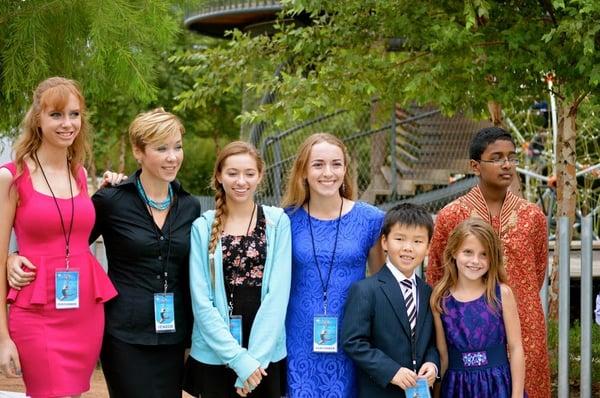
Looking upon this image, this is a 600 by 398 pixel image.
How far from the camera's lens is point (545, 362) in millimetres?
5566

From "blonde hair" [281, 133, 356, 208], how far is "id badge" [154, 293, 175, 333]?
81 cm

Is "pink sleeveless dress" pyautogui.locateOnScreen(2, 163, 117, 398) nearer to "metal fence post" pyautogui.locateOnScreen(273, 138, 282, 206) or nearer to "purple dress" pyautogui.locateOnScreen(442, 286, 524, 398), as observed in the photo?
"purple dress" pyautogui.locateOnScreen(442, 286, 524, 398)

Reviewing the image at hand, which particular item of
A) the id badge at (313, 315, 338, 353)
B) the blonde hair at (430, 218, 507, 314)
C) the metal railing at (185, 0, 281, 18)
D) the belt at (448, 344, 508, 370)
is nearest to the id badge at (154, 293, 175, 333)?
the id badge at (313, 315, 338, 353)

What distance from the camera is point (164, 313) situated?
5.11m

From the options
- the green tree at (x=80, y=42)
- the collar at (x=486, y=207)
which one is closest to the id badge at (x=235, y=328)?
the collar at (x=486, y=207)

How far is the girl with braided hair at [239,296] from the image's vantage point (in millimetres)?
5020

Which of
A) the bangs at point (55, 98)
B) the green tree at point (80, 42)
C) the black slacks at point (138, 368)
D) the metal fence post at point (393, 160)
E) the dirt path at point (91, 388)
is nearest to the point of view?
the bangs at point (55, 98)

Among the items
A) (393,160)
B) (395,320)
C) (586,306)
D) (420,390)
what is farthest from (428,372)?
(393,160)

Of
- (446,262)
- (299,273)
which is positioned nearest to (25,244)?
(299,273)

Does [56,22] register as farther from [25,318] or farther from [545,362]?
[545,362]

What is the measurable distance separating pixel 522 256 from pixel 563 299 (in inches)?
39.6

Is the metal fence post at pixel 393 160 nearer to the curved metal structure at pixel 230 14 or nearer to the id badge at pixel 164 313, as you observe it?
the curved metal structure at pixel 230 14

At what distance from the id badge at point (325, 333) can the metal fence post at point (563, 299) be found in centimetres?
178

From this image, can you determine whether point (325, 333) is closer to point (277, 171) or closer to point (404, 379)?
point (404, 379)
